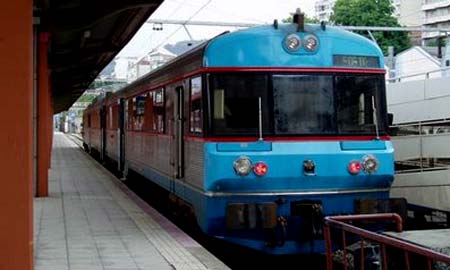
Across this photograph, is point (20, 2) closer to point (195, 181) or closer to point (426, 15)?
point (195, 181)

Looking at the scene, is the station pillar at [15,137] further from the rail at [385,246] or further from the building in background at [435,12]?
the building in background at [435,12]

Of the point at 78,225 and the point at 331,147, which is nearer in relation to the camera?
the point at 331,147

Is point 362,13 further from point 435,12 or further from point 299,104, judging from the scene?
point 435,12

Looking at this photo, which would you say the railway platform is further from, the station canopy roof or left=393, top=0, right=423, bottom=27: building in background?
left=393, top=0, right=423, bottom=27: building in background

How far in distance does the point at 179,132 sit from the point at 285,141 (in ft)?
7.52

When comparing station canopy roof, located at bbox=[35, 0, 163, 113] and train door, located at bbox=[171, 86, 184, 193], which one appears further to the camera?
station canopy roof, located at bbox=[35, 0, 163, 113]

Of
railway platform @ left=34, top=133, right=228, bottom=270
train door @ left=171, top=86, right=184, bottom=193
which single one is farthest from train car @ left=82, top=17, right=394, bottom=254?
train door @ left=171, top=86, right=184, bottom=193

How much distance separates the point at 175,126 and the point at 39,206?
146 inches

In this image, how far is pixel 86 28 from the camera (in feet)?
51.8

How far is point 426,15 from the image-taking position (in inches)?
3898

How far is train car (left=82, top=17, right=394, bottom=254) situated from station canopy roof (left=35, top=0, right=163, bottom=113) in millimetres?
4650

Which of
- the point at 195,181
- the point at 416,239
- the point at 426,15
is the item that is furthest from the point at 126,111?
the point at 426,15

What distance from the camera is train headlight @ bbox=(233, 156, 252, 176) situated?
8.80 meters

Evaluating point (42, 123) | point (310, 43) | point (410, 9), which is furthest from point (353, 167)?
point (410, 9)
